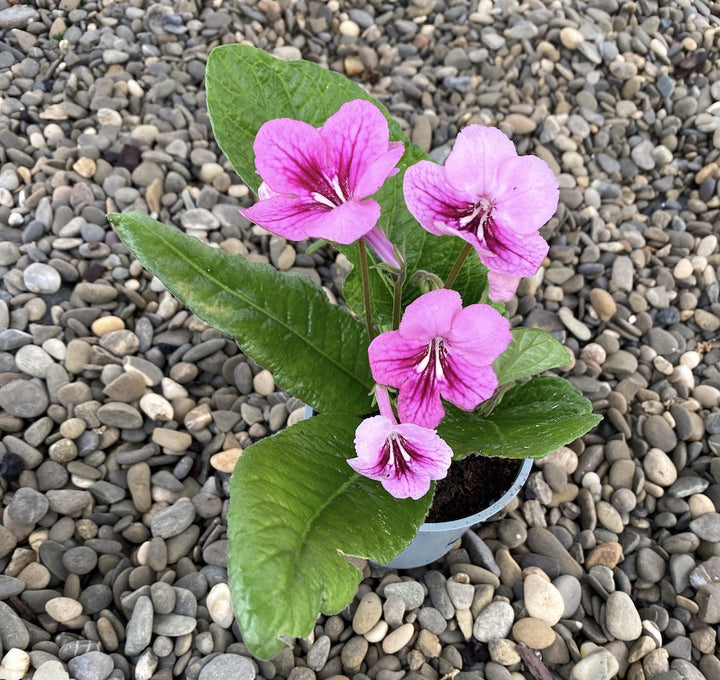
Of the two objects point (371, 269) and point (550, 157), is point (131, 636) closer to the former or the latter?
point (371, 269)

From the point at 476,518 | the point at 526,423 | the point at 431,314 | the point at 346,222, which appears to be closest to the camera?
the point at 346,222

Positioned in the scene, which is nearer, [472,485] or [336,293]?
[472,485]

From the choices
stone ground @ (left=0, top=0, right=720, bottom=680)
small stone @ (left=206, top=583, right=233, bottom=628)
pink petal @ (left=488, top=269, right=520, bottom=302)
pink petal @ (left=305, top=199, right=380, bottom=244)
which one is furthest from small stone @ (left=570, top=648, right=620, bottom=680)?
pink petal @ (left=305, top=199, right=380, bottom=244)

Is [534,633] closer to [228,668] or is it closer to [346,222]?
[228,668]

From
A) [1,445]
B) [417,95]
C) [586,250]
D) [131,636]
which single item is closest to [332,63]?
[417,95]

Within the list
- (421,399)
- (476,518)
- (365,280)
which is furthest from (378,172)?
(476,518)

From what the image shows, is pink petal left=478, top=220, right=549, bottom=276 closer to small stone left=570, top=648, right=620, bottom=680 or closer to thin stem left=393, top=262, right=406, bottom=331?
thin stem left=393, top=262, right=406, bottom=331

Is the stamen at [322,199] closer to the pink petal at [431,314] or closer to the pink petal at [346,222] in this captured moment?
the pink petal at [346,222]
